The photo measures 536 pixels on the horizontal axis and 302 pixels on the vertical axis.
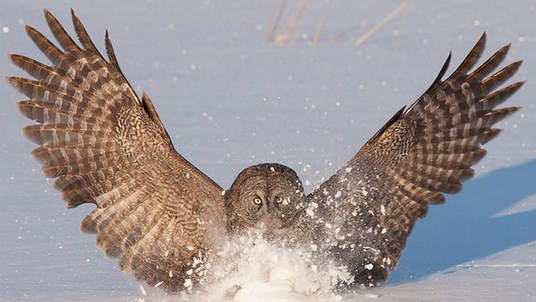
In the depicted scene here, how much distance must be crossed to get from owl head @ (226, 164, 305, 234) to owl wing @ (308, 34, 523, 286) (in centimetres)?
20

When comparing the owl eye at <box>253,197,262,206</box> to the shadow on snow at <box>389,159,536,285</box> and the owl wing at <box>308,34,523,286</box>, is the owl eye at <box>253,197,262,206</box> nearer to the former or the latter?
the owl wing at <box>308,34,523,286</box>

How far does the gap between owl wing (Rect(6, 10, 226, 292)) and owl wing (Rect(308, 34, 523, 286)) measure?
0.60 metres

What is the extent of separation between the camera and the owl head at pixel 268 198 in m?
5.32

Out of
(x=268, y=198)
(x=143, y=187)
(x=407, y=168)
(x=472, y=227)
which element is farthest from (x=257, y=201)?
(x=472, y=227)

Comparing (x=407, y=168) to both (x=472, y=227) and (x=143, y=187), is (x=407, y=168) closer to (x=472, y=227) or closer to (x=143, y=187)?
(x=472, y=227)

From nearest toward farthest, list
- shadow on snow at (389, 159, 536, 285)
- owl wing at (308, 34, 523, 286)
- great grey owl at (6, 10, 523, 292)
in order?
1. great grey owl at (6, 10, 523, 292)
2. owl wing at (308, 34, 523, 286)
3. shadow on snow at (389, 159, 536, 285)

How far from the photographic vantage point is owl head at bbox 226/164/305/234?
5.32 m

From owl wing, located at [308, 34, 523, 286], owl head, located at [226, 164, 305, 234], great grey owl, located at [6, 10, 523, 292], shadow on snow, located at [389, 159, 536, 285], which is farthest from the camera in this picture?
shadow on snow, located at [389, 159, 536, 285]

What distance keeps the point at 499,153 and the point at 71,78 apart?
375 centimetres

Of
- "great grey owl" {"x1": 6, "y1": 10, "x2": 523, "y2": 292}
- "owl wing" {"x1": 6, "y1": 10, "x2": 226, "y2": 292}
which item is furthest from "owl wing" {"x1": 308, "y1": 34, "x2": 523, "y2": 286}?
"owl wing" {"x1": 6, "y1": 10, "x2": 226, "y2": 292}

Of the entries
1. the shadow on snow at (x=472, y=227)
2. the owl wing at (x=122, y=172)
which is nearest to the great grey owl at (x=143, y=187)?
the owl wing at (x=122, y=172)

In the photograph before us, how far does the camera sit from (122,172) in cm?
552

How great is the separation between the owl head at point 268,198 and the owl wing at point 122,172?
17cm

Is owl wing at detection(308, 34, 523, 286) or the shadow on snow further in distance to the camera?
the shadow on snow
